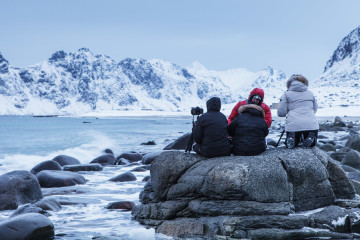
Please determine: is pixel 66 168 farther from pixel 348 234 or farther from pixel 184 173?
Result: pixel 348 234

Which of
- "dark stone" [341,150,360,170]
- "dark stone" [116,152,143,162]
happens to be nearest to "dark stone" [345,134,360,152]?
"dark stone" [341,150,360,170]

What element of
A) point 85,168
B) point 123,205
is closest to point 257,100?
point 123,205

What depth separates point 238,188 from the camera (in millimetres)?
7508

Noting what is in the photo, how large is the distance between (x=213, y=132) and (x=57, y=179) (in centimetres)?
663

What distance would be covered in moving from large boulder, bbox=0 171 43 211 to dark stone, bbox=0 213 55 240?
2.68 m

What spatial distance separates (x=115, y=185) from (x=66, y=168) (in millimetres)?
4520

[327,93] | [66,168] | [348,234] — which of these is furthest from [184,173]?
[327,93]

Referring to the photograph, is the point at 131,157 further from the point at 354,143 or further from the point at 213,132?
the point at 213,132

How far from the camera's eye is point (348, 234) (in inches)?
280

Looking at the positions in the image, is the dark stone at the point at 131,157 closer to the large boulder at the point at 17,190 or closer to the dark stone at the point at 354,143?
the large boulder at the point at 17,190

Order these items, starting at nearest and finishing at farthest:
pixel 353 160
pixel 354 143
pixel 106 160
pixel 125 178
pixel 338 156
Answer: pixel 125 178, pixel 353 160, pixel 338 156, pixel 354 143, pixel 106 160

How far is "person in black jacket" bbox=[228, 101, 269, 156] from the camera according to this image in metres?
8.38

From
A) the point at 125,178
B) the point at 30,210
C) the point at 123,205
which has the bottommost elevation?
the point at 125,178

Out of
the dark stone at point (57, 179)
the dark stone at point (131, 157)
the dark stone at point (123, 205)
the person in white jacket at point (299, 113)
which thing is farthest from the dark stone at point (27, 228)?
the dark stone at point (131, 157)
